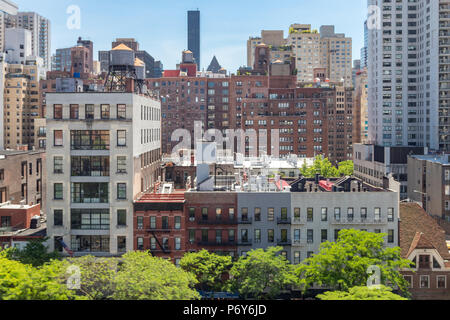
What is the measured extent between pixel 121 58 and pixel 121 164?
15.6 meters

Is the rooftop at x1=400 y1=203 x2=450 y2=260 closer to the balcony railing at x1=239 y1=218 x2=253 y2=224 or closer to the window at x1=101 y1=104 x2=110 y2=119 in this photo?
the balcony railing at x1=239 y1=218 x2=253 y2=224

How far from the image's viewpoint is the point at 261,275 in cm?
4188

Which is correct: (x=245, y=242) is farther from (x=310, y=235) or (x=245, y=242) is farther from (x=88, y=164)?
(x=88, y=164)

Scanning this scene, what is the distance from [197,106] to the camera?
148 metres

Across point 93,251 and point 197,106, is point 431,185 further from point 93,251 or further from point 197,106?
point 197,106

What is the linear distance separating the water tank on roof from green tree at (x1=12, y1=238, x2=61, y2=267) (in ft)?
80.1

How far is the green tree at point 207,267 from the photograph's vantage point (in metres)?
44.4

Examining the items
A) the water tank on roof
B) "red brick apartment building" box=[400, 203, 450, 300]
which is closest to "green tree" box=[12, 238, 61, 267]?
the water tank on roof

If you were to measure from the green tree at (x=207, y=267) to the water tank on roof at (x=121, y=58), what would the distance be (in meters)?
26.7

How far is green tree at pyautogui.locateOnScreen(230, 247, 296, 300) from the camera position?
41.8 m

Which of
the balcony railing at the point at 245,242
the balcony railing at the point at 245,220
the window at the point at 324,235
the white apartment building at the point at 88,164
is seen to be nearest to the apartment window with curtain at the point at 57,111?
the white apartment building at the point at 88,164

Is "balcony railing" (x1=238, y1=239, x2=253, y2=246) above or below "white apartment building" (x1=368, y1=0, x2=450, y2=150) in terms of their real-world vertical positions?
below

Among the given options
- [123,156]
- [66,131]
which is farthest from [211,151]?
[66,131]
